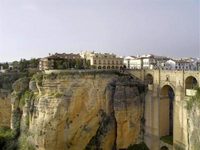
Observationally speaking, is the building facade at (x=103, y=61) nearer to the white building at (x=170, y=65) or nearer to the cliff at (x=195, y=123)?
the white building at (x=170, y=65)

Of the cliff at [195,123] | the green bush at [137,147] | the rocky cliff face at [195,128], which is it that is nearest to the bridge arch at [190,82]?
the cliff at [195,123]

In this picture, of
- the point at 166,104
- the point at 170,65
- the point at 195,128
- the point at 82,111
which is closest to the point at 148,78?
the point at 166,104

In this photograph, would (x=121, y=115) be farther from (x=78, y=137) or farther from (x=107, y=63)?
(x=107, y=63)

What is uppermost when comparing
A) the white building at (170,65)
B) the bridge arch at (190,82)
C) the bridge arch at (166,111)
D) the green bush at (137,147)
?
the white building at (170,65)

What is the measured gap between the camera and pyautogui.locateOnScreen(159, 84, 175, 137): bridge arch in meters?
31.2

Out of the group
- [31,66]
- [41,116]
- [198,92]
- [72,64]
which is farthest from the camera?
[31,66]

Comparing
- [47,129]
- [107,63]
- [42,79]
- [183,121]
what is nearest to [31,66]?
[107,63]

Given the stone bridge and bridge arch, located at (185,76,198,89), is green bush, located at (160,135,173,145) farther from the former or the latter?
bridge arch, located at (185,76,198,89)

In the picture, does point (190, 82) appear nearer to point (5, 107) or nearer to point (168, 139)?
point (168, 139)

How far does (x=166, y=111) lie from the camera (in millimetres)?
31922

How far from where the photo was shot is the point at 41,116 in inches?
1174

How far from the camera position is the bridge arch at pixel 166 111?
102 ft

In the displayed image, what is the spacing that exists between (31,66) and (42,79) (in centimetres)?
1509

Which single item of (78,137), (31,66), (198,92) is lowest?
(78,137)
